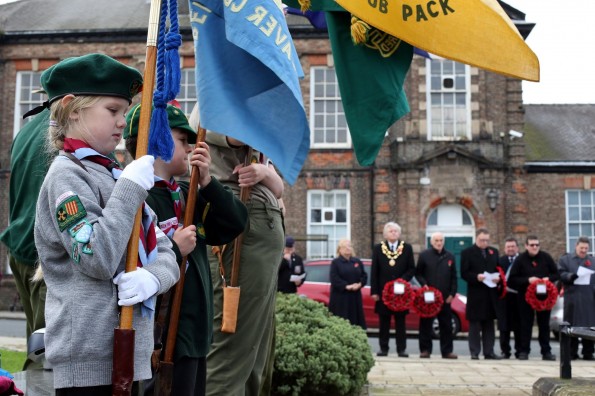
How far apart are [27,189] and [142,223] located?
138 centimetres

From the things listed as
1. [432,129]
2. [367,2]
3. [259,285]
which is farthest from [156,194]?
[432,129]

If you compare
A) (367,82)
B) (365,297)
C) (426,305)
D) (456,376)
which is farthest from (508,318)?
(367,82)

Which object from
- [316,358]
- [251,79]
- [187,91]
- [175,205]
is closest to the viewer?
[175,205]

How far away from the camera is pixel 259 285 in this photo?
14.3 ft

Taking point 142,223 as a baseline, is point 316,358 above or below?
below

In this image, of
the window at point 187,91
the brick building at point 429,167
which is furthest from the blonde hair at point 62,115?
the window at point 187,91

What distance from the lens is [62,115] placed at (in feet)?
9.65

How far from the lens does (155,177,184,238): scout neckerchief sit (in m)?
3.54

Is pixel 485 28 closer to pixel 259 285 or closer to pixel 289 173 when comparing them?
pixel 289 173

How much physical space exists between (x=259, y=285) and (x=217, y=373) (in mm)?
504

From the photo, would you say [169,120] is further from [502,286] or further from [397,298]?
[502,286]

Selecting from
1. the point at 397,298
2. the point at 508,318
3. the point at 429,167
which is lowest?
the point at 508,318

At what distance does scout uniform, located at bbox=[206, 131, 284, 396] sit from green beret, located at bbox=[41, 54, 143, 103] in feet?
4.93

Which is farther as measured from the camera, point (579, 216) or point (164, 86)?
point (579, 216)
